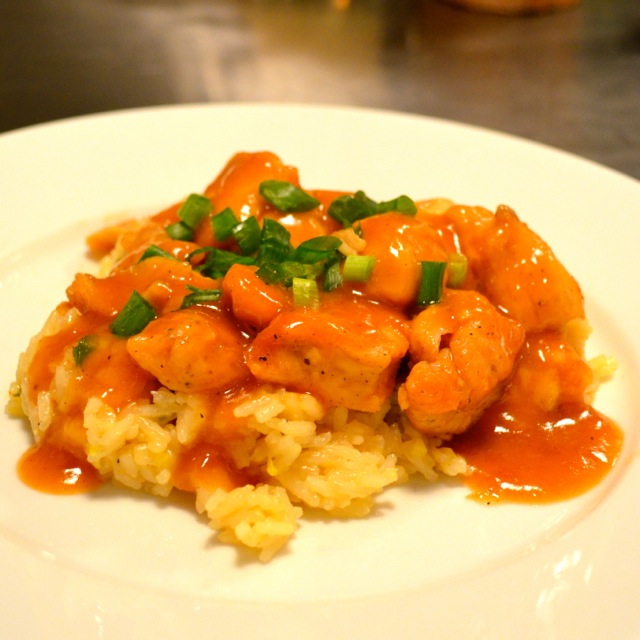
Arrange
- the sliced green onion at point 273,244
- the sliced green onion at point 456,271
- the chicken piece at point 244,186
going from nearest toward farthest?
the sliced green onion at point 273,244, the sliced green onion at point 456,271, the chicken piece at point 244,186

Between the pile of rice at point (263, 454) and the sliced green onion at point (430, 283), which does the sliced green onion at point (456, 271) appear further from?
the pile of rice at point (263, 454)

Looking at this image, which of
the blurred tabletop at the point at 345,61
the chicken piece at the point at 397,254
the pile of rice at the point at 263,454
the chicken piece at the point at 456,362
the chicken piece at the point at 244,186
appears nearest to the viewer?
the pile of rice at the point at 263,454

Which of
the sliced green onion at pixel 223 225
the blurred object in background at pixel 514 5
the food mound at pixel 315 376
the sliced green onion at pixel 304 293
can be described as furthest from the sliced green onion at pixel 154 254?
the blurred object in background at pixel 514 5

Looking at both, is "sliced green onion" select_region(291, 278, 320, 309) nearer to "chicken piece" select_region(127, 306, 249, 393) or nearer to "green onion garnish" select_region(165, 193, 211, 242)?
"chicken piece" select_region(127, 306, 249, 393)

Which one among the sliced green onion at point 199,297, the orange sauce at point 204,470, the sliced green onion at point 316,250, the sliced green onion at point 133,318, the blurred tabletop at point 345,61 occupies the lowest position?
the blurred tabletop at point 345,61

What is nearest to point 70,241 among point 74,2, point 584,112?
point 584,112
